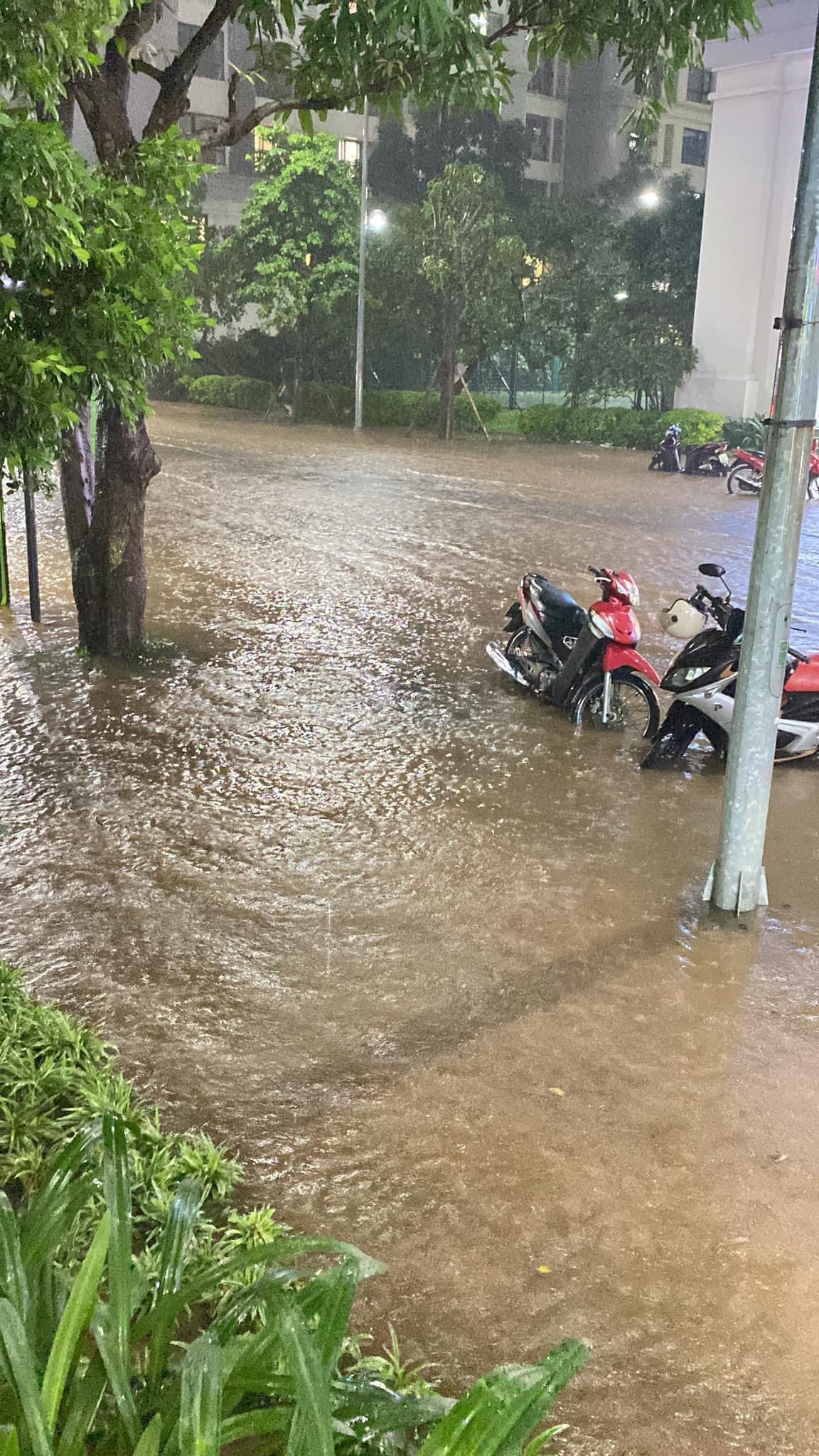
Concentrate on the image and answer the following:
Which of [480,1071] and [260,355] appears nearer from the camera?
[480,1071]

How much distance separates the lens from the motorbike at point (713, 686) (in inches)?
267

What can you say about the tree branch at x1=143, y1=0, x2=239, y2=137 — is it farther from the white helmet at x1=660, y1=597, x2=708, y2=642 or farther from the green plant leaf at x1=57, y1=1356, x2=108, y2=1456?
the green plant leaf at x1=57, y1=1356, x2=108, y2=1456

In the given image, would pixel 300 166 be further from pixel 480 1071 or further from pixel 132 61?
pixel 480 1071

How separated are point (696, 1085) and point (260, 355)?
3232 cm

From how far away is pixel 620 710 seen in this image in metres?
7.96

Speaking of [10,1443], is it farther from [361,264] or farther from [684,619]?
[361,264]

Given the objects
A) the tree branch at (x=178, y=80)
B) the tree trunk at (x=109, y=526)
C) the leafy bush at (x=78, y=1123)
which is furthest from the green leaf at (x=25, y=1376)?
the tree branch at (x=178, y=80)

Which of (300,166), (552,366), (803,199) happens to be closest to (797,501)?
(803,199)

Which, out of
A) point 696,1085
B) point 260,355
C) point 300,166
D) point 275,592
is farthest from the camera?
point 260,355

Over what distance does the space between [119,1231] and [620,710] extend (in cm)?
597

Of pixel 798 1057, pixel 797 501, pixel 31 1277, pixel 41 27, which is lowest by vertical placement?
pixel 798 1057

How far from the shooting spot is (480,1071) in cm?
410

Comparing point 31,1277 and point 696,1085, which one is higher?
point 31,1277

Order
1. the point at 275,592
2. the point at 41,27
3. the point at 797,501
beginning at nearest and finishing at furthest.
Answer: the point at 41,27 < the point at 797,501 < the point at 275,592
